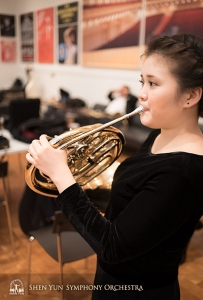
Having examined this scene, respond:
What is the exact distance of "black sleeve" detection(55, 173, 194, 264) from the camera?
2.52ft

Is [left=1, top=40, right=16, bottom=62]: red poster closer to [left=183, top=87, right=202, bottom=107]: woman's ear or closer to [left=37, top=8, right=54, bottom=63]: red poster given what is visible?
[left=37, top=8, right=54, bottom=63]: red poster

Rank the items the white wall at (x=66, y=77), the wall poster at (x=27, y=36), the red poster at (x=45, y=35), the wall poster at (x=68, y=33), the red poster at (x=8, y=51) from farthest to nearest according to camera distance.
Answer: the red poster at (x=8, y=51), the wall poster at (x=27, y=36), the red poster at (x=45, y=35), the wall poster at (x=68, y=33), the white wall at (x=66, y=77)

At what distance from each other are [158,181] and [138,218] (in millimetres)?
110

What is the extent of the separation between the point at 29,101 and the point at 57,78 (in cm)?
327

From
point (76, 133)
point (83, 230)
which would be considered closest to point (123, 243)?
point (83, 230)

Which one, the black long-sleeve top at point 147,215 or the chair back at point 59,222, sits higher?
the black long-sleeve top at point 147,215

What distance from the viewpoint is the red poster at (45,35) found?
7652 millimetres

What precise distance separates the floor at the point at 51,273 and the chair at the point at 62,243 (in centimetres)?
27

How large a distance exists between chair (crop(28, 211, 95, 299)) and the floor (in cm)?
27

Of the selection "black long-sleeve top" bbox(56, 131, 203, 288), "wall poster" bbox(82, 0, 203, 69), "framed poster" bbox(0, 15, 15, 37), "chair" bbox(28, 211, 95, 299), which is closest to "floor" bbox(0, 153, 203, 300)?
"chair" bbox(28, 211, 95, 299)

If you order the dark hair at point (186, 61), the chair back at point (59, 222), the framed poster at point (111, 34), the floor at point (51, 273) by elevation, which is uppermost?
the framed poster at point (111, 34)

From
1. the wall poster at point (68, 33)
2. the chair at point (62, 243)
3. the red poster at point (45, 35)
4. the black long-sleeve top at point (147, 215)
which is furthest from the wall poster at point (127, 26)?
the black long-sleeve top at point (147, 215)

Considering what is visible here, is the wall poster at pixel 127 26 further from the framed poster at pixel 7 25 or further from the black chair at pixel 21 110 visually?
the framed poster at pixel 7 25

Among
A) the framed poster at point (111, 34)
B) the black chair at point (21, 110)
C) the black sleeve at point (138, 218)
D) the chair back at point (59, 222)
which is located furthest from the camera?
the framed poster at point (111, 34)
